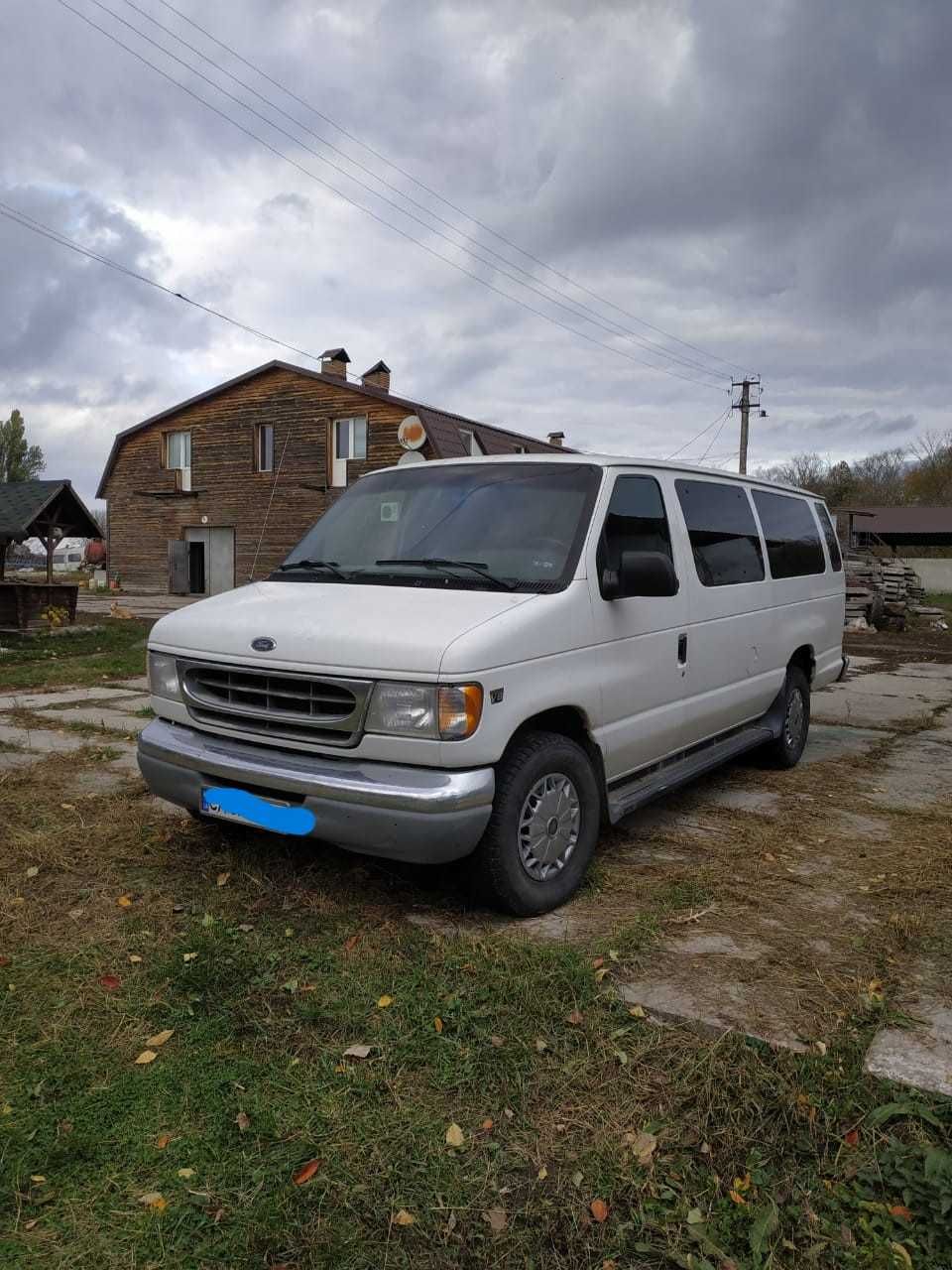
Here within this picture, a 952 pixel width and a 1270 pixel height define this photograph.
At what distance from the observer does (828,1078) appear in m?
2.46

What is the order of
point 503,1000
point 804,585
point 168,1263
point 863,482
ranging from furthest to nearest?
point 863,482, point 804,585, point 503,1000, point 168,1263

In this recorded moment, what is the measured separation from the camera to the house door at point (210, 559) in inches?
1240

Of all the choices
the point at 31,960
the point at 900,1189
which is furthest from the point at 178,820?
the point at 900,1189

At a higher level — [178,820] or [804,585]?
[804,585]

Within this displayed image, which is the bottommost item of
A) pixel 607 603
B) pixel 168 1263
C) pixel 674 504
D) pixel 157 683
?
pixel 168 1263

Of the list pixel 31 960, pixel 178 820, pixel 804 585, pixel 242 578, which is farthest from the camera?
pixel 242 578

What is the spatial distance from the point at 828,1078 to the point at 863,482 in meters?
58.4

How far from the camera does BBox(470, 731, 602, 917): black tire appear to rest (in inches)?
129

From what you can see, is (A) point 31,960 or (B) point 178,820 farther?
(B) point 178,820

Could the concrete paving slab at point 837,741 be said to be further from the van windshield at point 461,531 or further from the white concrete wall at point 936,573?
the white concrete wall at point 936,573

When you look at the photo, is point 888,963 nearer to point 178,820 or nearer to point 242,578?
point 178,820

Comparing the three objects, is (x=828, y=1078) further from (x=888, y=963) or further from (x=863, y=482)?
(x=863, y=482)

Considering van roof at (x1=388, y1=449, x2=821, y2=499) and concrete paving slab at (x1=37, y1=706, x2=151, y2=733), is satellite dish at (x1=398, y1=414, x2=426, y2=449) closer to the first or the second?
concrete paving slab at (x1=37, y1=706, x2=151, y2=733)

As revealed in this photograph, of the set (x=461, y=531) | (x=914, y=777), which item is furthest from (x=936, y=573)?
(x=461, y=531)
